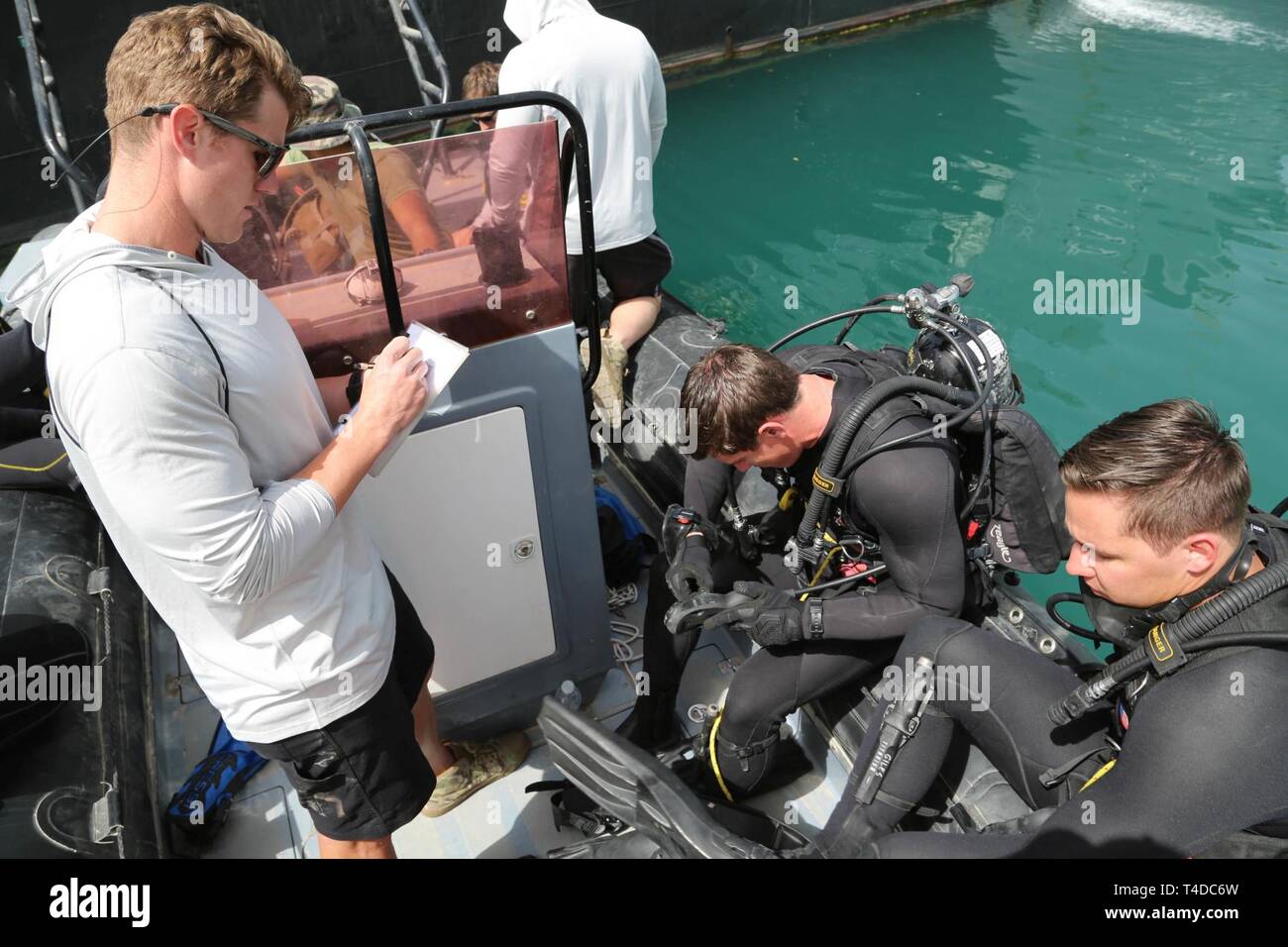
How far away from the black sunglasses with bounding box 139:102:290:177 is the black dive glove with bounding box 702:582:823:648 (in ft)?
5.02

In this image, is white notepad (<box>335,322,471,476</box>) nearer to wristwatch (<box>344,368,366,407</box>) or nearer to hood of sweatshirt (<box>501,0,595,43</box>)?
wristwatch (<box>344,368,366,407</box>)

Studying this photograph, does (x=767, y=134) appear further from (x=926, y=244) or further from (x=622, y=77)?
(x=622, y=77)

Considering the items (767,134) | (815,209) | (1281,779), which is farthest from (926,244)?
(1281,779)

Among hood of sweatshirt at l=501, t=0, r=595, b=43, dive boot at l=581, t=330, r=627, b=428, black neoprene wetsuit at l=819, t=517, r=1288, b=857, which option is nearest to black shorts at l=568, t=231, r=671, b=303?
dive boot at l=581, t=330, r=627, b=428

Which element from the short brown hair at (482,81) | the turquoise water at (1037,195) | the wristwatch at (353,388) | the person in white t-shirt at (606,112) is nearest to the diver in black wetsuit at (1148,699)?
the wristwatch at (353,388)

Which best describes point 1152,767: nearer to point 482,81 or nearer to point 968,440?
point 968,440

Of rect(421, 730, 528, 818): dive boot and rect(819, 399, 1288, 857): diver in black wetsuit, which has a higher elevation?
rect(819, 399, 1288, 857): diver in black wetsuit

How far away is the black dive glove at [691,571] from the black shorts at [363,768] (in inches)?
34.6

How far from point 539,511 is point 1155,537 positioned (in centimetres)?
145

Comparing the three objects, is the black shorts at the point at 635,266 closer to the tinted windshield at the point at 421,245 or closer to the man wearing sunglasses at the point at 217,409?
the tinted windshield at the point at 421,245

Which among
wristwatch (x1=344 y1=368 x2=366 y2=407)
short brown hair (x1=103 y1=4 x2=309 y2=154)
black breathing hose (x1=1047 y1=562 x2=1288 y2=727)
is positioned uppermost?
short brown hair (x1=103 y1=4 x2=309 y2=154)

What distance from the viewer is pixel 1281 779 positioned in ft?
4.53

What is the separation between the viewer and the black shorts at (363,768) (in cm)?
160

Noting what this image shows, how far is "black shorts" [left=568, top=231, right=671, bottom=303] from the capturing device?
3.49 m
